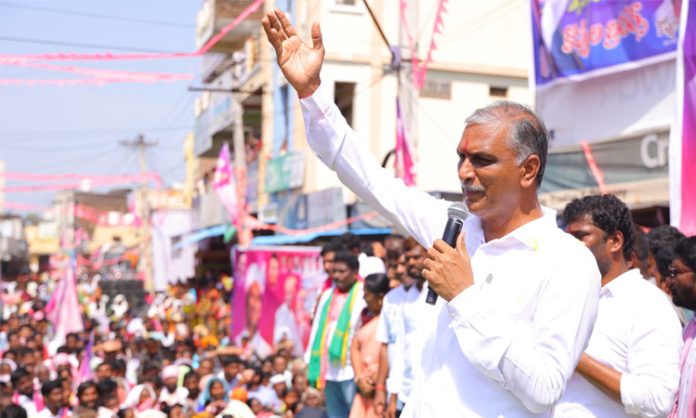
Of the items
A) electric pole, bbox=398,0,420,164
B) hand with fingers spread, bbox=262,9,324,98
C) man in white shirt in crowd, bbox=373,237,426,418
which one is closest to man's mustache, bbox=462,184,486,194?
hand with fingers spread, bbox=262,9,324,98

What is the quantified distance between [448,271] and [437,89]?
1841 centimetres

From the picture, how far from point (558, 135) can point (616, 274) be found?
28.1 ft

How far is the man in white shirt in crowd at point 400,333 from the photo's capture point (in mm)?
6398

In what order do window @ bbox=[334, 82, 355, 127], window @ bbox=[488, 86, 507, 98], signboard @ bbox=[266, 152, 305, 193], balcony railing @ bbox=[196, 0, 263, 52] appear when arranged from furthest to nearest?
balcony railing @ bbox=[196, 0, 263, 52], signboard @ bbox=[266, 152, 305, 193], window @ bbox=[488, 86, 507, 98], window @ bbox=[334, 82, 355, 127]

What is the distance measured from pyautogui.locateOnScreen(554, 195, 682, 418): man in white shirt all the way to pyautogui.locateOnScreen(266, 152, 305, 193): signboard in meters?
18.2

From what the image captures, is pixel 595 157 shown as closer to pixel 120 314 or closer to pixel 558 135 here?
pixel 558 135

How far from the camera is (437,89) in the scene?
2066cm

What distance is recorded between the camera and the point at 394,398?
664cm

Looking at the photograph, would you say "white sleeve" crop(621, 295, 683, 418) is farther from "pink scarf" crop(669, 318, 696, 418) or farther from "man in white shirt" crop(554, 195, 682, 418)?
"pink scarf" crop(669, 318, 696, 418)

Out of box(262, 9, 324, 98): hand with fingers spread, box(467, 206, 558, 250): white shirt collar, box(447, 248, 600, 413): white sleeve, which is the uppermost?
box(262, 9, 324, 98): hand with fingers spread

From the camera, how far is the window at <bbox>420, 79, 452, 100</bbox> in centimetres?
2041

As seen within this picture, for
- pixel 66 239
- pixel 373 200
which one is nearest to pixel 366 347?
pixel 373 200

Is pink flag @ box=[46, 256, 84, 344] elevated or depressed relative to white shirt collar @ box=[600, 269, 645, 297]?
depressed

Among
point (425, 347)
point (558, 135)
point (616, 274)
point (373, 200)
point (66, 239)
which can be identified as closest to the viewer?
point (425, 347)
